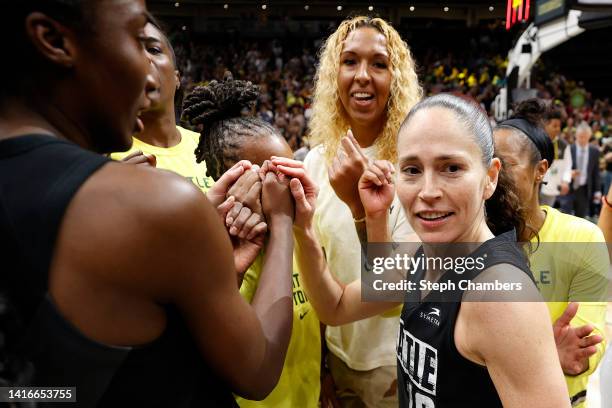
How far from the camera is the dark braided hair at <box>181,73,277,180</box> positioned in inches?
66.7

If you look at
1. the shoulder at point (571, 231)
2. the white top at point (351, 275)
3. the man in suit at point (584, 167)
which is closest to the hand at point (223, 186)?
the white top at point (351, 275)

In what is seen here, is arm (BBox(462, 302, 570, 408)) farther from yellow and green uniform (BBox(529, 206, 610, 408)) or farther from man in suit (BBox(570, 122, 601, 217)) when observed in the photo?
man in suit (BBox(570, 122, 601, 217))

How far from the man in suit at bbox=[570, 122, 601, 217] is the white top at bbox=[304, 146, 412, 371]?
7197mm

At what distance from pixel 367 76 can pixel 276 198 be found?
1114 mm

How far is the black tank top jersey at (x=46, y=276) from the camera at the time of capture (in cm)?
80

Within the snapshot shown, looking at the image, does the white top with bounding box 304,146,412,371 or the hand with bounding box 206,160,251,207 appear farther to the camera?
the white top with bounding box 304,146,412,371

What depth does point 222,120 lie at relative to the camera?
1.80m

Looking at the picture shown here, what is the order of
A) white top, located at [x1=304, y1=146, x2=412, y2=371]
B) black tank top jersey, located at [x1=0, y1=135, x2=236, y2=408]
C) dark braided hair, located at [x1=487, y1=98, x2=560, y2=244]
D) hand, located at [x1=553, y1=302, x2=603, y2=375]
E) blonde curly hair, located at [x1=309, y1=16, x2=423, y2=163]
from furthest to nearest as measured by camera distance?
blonde curly hair, located at [x1=309, y1=16, x2=423, y2=163] < dark braided hair, located at [x1=487, y1=98, x2=560, y2=244] < white top, located at [x1=304, y1=146, x2=412, y2=371] < hand, located at [x1=553, y1=302, x2=603, y2=375] < black tank top jersey, located at [x1=0, y1=135, x2=236, y2=408]

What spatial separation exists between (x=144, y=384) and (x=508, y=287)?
721mm

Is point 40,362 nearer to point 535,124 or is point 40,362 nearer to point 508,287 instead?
point 508,287

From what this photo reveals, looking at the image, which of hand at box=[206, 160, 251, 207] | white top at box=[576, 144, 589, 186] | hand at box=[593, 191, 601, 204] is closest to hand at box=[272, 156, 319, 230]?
hand at box=[206, 160, 251, 207]

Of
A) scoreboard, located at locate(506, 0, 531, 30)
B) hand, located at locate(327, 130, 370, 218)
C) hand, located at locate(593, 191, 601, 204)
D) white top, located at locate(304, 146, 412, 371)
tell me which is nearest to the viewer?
hand, located at locate(327, 130, 370, 218)

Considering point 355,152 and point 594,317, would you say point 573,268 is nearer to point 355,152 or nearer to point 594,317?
point 594,317

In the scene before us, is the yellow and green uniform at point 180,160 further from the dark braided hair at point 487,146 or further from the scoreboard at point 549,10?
the scoreboard at point 549,10
